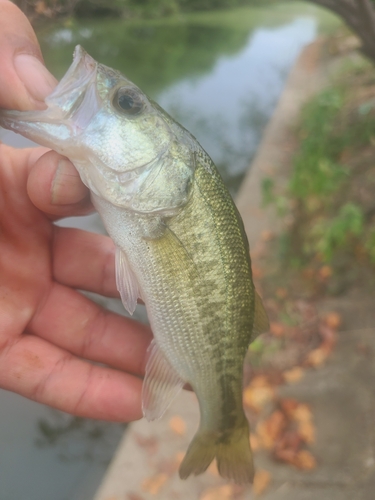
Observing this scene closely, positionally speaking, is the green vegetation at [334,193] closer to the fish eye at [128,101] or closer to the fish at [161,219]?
the fish at [161,219]

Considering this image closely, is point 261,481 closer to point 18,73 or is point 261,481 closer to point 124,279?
point 124,279

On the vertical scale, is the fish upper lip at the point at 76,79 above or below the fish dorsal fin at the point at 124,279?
above

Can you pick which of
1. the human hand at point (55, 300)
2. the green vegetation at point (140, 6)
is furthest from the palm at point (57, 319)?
the green vegetation at point (140, 6)

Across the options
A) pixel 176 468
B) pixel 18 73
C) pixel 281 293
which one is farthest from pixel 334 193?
pixel 18 73

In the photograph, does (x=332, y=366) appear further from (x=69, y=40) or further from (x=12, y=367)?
(x=69, y=40)

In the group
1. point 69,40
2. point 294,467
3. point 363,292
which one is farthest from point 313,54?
point 294,467

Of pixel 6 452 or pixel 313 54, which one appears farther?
pixel 313 54
